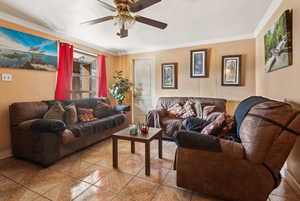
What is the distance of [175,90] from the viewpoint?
427cm

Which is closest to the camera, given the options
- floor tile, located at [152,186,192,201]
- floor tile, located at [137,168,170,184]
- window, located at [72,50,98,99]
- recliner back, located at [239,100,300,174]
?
recliner back, located at [239,100,300,174]

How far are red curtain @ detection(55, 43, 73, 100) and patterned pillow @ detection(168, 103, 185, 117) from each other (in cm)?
250

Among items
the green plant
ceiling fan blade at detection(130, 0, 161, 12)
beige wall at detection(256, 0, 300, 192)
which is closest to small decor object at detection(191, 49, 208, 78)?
beige wall at detection(256, 0, 300, 192)

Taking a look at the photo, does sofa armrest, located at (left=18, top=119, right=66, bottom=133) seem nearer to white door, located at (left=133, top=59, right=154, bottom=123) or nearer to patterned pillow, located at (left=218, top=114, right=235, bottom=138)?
patterned pillow, located at (left=218, top=114, right=235, bottom=138)

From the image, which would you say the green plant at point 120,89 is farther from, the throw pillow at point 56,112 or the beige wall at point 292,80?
the beige wall at point 292,80

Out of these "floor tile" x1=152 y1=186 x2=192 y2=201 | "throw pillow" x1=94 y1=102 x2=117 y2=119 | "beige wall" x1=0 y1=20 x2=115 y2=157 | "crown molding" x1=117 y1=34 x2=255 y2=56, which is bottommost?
"floor tile" x1=152 y1=186 x2=192 y2=201

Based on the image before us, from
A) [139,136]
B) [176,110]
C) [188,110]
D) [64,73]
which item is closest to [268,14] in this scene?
[188,110]

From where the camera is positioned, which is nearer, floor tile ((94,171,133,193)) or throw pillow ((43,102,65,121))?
floor tile ((94,171,133,193))

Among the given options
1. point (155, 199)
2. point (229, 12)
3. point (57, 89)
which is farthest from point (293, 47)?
point (57, 89)

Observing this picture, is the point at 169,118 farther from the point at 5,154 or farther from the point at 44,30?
the point at 44,30

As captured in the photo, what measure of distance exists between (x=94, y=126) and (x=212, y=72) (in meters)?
3.17

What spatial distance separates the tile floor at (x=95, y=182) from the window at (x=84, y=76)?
1.99 metres

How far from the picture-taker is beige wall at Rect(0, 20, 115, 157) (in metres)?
2.46

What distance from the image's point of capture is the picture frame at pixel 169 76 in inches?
166
